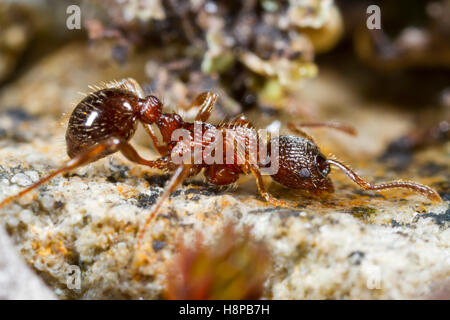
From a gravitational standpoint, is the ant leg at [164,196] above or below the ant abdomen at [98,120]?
below

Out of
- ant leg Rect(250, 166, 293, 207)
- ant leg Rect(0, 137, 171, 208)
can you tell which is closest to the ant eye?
ant leg Rect(250, 166, 293, 207)

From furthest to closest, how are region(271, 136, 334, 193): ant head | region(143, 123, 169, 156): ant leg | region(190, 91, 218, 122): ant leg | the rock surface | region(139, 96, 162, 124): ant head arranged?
region(190, 91, 218, 122): ant leg
region(143, 123, 169, 156): ant leg
region(139, 96, 162, 124): ant head
region(271, 136, 334, 193): ant head
the rock surface

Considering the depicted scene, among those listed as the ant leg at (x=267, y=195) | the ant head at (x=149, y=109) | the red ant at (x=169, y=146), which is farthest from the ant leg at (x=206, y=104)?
the ant leg at (x=267, y=195)

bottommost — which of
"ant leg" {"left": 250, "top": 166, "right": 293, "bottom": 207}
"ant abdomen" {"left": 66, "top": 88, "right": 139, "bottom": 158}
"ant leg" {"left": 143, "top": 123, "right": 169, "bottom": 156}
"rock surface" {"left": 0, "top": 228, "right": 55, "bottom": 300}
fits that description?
"rock surface" {"left": 0, "top": 228, "right": 55, "bottom": 300}

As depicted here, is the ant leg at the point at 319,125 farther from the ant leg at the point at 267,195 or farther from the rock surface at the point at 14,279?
the rock surface at the point at 14,279

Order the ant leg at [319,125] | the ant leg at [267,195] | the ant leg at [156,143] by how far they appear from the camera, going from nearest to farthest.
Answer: the ant leg at [267,195]
the ant leg at [156,143]
the ant leg at [319,125]

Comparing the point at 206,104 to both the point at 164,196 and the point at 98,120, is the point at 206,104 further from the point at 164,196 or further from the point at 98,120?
the point at 164,196

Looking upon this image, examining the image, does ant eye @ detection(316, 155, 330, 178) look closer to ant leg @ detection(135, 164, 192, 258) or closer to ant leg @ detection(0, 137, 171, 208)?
ant leg @ detection(135, 164, 192, 258)

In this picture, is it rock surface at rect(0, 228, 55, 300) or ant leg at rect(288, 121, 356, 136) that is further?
ant leg at rect(288, 121, 356, 136)

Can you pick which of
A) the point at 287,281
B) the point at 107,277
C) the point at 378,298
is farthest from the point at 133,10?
the point at 378,298
